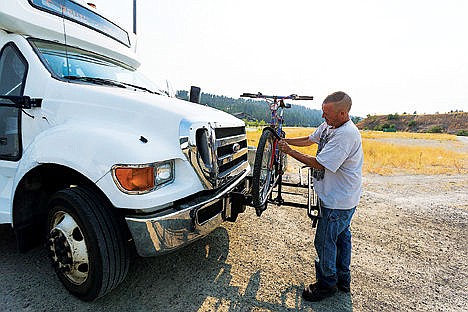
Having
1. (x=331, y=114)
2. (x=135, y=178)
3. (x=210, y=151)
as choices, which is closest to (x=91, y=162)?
(x=135, y=178)

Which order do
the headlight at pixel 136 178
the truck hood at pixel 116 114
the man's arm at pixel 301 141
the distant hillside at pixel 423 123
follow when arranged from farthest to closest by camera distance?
the distant hillside at pixel 423 123 → the man's arm at pixel 301 141 → the truck hood at pixel 116 114 → the headlight at pixel 136 178

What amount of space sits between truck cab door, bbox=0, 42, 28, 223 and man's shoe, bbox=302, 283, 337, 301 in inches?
121

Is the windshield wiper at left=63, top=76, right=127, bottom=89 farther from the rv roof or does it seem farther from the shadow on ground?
the shadow on ground

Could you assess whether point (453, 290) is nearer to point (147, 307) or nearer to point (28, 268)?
point (147, 307)

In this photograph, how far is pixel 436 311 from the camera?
9.02ft

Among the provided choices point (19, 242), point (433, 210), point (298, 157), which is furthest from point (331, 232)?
point (433, 210)

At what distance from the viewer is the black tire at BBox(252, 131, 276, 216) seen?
301 cm

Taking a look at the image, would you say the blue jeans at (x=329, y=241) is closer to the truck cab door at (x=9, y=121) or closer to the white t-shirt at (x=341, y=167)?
the white t-shirt at (x=341, y=167)

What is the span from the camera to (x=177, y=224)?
234 centimetres

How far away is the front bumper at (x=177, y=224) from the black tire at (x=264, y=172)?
0.36 metres

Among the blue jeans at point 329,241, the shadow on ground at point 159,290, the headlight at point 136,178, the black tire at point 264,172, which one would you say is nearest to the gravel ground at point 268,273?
the shadow on ground at point 159,290

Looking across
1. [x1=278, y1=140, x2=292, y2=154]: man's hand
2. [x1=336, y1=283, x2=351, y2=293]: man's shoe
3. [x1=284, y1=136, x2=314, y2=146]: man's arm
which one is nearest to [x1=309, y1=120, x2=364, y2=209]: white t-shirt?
[x1=278, y1=140, x2=292, y2=154]: man's hand

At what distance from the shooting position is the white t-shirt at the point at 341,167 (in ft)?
8.76

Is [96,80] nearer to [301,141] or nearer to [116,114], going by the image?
[116,114]
